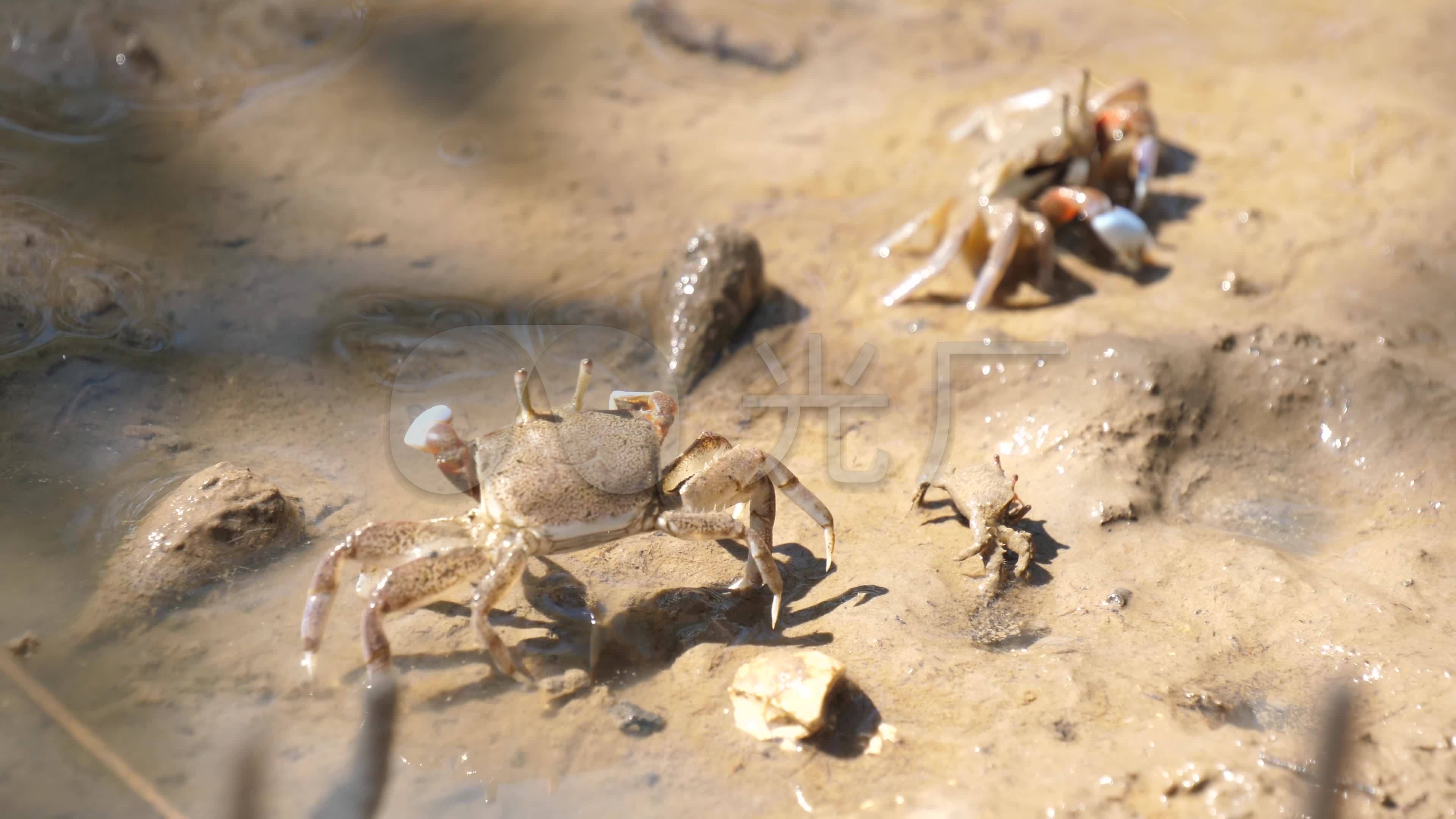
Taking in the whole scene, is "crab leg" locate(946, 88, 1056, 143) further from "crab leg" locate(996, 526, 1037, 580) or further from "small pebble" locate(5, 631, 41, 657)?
"small pebble" locate(5, 631, 41, 657)

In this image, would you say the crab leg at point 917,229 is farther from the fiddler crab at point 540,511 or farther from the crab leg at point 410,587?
the crab leg at point 410,587

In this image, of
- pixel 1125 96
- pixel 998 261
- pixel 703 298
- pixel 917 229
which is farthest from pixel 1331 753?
pixel 1125 96

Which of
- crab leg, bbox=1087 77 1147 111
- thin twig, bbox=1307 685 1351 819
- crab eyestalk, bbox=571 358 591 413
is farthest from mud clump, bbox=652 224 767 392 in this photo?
thin twig, bbox=1307 685 1351 819

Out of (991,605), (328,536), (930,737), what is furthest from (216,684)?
(991,605)

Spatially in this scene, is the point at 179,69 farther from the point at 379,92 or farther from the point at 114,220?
the point at 114,220

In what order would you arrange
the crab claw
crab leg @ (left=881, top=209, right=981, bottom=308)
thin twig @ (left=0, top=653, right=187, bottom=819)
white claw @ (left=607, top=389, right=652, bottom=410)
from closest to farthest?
thin twig @ (left=0, top=653, right=187, bottom=819)
white claw @ (left=607, top=389, right=652, bottom=410)
crab leg @ (left=881, top=209, right=981, bottom=308)
the crab claw

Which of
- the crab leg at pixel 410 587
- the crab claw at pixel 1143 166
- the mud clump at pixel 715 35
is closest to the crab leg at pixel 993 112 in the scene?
the crab claw at pixel 1143 166
